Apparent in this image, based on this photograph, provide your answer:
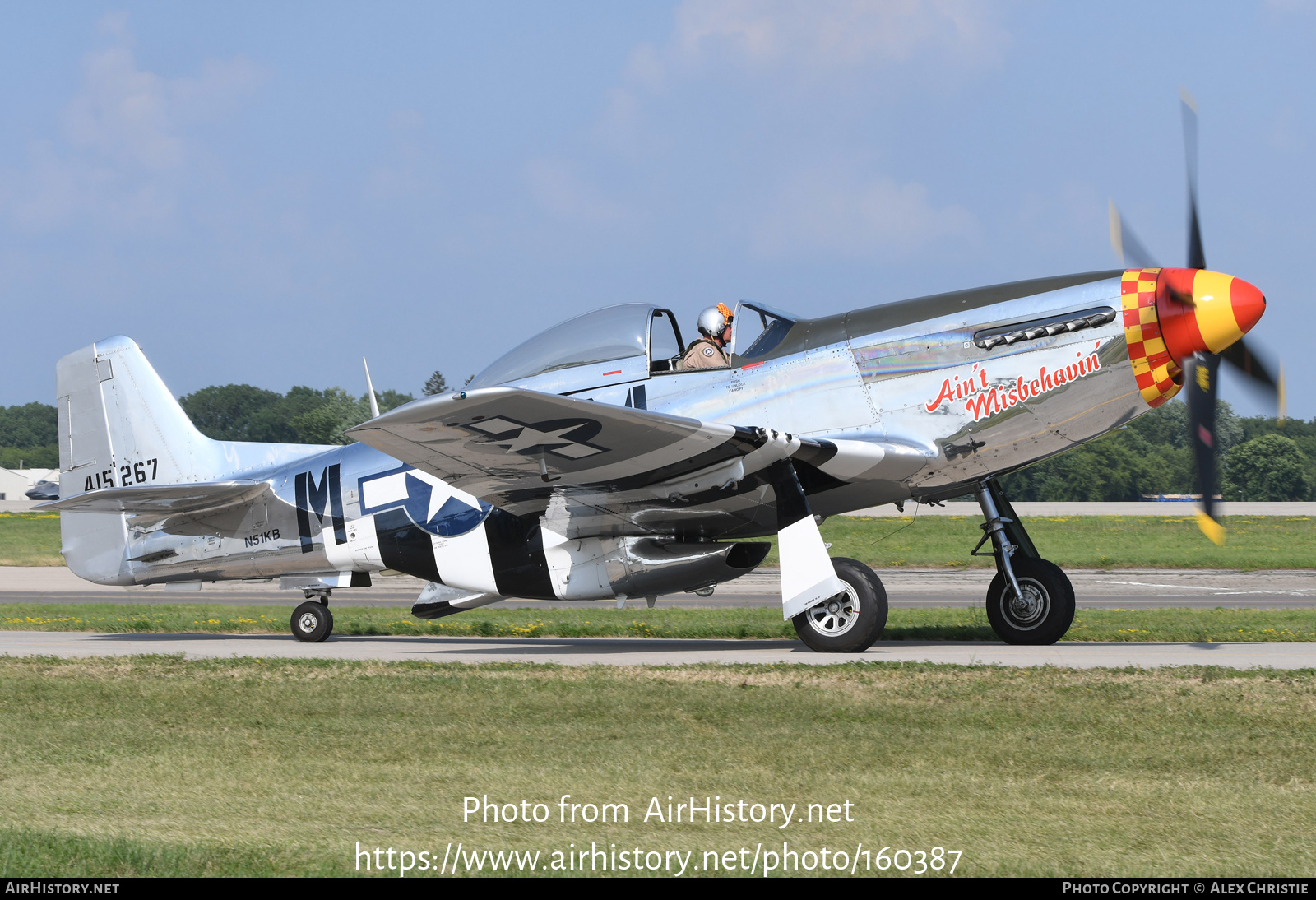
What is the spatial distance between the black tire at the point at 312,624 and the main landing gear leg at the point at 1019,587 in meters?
7.33

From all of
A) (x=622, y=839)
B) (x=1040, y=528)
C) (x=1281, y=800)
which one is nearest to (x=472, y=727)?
(x=622, y=839)

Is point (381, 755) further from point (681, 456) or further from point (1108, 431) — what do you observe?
point (1108, 431)

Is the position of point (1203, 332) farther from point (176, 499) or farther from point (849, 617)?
point (176, 499)

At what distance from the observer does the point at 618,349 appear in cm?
1087

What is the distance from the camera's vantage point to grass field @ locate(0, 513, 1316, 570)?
29.3 metres

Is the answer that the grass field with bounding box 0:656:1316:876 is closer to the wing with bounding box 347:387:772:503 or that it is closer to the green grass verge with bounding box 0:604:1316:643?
the wing with bounding box 347:387:772:503

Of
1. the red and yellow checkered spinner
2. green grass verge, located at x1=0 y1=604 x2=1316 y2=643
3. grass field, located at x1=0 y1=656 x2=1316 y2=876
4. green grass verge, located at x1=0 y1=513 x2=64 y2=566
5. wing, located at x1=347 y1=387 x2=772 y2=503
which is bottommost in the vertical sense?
green grass verge, located at x1=0 y1=604 x2=1316 y2=643

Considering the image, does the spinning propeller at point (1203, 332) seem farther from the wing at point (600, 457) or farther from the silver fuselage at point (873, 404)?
the wing at point (600, 457)

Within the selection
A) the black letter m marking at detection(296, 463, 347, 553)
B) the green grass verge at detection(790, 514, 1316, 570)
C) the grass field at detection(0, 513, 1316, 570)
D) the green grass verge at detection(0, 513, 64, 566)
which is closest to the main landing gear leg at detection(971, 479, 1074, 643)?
the black letter m marking at detection(296, 463, 347, 553)

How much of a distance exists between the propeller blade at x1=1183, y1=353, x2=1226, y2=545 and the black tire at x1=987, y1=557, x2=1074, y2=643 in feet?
4.73

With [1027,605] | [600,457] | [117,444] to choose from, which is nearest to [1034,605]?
[1027,605]

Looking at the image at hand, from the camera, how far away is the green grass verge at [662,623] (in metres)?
12.4

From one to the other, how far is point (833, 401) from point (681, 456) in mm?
1600

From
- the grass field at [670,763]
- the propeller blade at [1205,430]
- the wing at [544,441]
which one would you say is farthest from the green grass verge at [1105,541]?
the grass field at [670,763]
